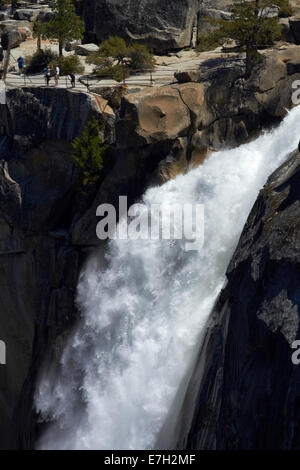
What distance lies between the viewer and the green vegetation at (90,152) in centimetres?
2656

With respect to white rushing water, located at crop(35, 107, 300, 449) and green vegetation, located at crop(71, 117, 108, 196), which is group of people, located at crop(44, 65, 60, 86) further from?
white rushing water, located at crop(35, 107, 300, 449)

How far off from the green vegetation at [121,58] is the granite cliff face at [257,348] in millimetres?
13746

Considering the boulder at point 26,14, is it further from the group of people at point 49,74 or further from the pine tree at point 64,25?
the group of people at point 49,74

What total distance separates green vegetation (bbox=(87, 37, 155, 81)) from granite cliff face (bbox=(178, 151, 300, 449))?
1375cm

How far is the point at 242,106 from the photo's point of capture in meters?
27.8

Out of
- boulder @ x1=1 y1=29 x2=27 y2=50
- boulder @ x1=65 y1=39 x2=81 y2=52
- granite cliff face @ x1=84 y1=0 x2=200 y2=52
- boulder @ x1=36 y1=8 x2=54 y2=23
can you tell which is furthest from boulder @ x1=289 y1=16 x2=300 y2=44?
boulder @ x1=36 y1=8 x2=54 y2=23

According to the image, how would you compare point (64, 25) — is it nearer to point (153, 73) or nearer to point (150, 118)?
point (153, 73)

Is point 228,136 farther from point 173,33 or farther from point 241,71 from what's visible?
point 173,33

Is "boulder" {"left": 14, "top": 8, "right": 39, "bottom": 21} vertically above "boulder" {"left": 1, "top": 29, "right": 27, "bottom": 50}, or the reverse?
"boulder" {"left": 14, "top": 8, "right": 39, "bottom": 21}

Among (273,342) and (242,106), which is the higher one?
(242,106)

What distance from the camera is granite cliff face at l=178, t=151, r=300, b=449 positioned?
15.5m

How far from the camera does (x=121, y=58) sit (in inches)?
1259
